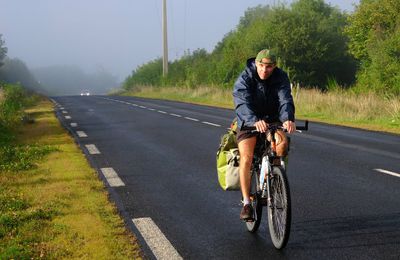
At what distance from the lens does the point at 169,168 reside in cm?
908

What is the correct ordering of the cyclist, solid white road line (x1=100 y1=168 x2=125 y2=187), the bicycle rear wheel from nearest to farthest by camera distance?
the bicycle rear wheel → the cyclist → solid white road line (x1=100 y1=168 x2=125 y2=187)

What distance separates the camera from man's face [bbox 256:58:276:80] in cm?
483

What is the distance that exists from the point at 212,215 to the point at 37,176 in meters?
3.58

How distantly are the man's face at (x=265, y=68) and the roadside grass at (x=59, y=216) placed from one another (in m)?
2.04

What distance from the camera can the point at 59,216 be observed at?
5.80 m

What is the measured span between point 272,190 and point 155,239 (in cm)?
125

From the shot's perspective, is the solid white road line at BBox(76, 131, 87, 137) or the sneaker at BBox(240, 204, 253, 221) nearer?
the sneaker at BBox(240, 204, 253, 221)

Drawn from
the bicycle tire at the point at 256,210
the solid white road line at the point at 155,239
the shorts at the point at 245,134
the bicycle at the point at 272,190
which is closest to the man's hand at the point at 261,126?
the bicycle at the point at 272,190

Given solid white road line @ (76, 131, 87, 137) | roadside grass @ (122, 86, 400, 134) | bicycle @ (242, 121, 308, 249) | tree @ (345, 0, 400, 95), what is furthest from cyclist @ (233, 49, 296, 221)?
tree @ (345, 0, 400, 95)

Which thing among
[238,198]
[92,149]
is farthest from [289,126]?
[92,149]

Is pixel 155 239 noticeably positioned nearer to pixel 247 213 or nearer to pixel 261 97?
pixel 247 213

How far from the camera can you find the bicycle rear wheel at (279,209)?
14.7 feet

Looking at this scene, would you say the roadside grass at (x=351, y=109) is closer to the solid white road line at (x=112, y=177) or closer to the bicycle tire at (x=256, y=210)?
the solid white road line at (x=112, y=177)

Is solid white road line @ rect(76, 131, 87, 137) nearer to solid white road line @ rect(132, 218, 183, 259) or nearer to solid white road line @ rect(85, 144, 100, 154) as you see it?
solid white road line @ rect(85, 144, 100, 154)
